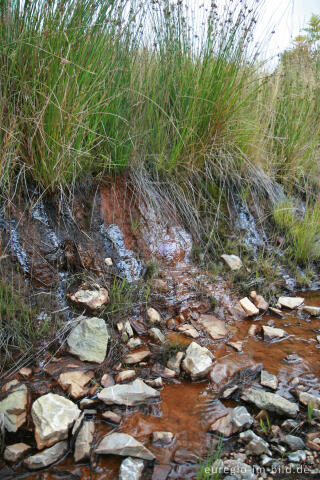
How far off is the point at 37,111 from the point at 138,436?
1919 mm

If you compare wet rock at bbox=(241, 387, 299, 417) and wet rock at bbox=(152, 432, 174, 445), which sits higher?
wet rock at bbox=(241, 387, 299, 417)

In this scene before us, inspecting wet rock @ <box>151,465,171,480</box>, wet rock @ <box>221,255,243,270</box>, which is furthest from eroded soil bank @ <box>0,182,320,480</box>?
wet rock @ <box>221,255,243,270</box>

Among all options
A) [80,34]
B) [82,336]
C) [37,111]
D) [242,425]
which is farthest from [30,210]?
[242,425]

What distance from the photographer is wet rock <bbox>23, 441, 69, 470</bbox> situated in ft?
4.67

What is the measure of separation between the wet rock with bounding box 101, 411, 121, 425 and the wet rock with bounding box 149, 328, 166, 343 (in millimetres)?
610

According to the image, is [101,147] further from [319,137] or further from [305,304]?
[319,137]

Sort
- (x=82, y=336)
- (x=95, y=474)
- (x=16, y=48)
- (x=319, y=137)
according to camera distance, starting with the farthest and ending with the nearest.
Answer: (x=319, y=137) → (x=16, y=48) → (x=82, y=336) → (x=95, y=474)

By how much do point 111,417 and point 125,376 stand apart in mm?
258

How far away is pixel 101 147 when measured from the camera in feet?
9.33

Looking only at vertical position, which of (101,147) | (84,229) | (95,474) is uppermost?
(101,147)

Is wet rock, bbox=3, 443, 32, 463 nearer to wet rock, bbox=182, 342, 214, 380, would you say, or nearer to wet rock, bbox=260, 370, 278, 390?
wet rock, bbox=182, 342, 214, 380

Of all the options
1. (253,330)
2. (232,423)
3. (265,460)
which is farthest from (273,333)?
(265,460)

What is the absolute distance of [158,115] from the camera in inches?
121

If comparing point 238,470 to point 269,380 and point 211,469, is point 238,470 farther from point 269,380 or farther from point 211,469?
point 269,380
